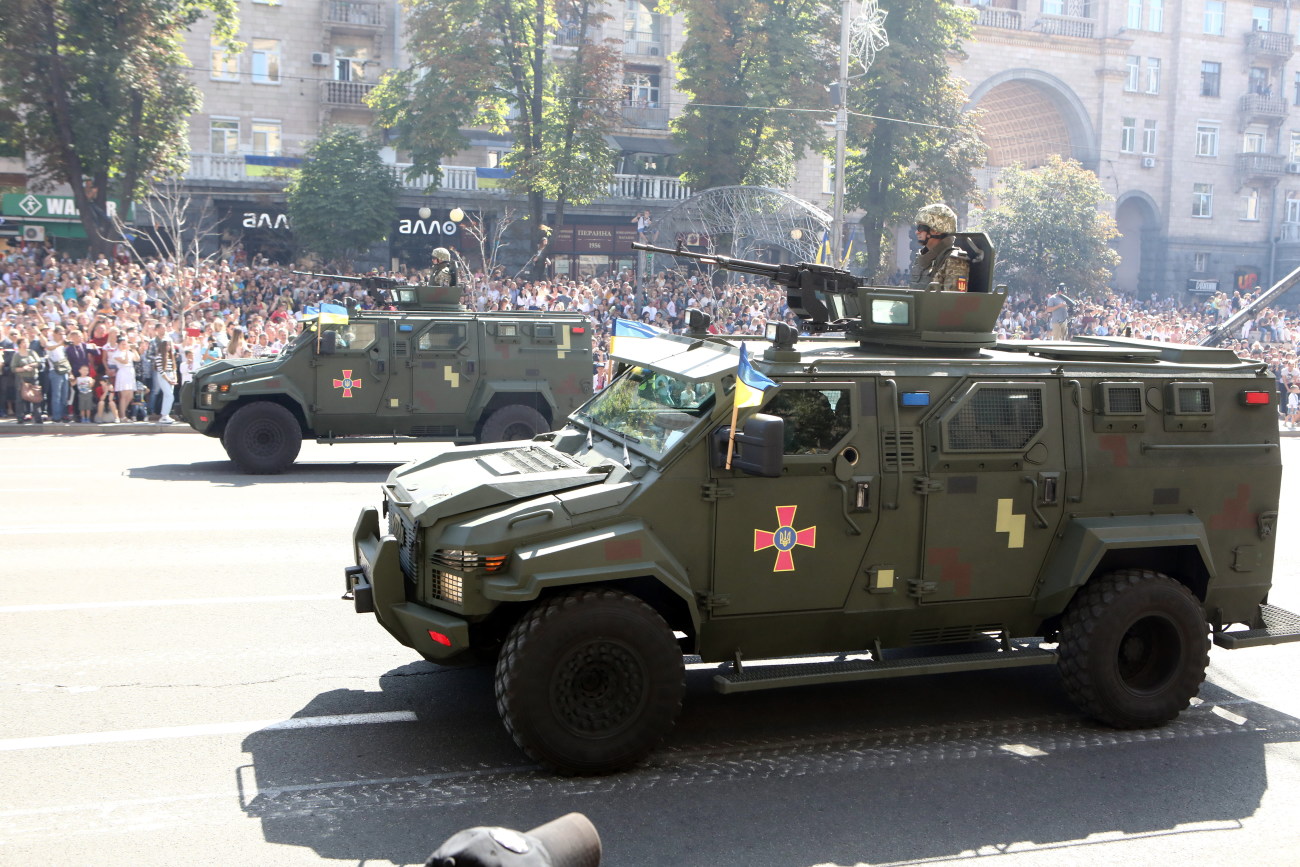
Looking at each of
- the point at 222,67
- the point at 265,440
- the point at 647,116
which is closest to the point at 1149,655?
the point at 265,440

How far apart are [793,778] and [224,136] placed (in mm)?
44383

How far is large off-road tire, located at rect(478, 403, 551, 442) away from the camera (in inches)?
646

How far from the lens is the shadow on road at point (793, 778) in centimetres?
551

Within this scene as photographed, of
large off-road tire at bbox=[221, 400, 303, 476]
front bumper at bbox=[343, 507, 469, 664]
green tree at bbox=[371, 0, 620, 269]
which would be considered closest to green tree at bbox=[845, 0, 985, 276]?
green tree at bbox=[371, 0, 620, 269]

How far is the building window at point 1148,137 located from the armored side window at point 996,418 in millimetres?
57956

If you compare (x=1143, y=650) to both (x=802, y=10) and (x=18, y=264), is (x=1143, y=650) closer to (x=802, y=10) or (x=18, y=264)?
(x=18, y=264)

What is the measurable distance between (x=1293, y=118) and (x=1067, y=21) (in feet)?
47.3

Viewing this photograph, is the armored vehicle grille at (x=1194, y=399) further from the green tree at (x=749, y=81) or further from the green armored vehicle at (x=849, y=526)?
the green tree at (x=749, y=81)

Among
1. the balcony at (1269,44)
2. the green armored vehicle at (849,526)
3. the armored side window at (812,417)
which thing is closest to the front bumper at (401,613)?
the green armored vehicle at (849,526)

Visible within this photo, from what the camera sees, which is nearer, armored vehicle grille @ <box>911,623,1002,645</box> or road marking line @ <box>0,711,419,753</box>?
road marking line @ <box>0,711,419,753</box>

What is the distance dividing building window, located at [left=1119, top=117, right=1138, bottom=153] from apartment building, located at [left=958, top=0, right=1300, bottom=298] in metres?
0.08

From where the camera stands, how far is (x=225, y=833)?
5391 millimetres

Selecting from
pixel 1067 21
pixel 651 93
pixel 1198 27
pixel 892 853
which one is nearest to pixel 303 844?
pixel 892 853

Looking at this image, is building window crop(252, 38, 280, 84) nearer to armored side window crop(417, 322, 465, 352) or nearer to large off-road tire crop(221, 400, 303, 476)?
armored side window crop(417, 322, 465, 352)
